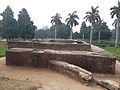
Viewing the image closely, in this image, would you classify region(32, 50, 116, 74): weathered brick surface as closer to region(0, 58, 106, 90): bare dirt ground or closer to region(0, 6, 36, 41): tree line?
region(0, 58, 106, 90): bare dirt ground

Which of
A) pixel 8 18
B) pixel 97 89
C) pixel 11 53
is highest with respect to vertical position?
pixel 8 18

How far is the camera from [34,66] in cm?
1257

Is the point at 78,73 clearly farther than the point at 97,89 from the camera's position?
Yes

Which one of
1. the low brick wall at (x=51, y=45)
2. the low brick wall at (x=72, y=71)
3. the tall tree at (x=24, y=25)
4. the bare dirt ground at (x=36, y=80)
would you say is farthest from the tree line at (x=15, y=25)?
the low brick wall at (x=72, y=71)

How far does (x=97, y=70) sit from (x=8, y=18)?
32.6m

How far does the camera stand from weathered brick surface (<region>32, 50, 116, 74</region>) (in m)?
11.8

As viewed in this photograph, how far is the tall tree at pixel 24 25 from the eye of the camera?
42.5 m

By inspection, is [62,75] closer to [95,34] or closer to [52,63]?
[52,63]

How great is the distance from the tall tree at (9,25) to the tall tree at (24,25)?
91 cm

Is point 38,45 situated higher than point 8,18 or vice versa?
point 8,18

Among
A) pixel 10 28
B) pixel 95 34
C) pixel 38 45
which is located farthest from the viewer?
pixel 95 34

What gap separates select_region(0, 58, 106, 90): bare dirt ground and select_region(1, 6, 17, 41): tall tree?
30187 mm

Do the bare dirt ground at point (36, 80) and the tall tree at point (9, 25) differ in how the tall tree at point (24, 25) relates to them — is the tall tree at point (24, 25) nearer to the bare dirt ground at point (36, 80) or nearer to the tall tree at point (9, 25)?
the tall tree at point (9, 25)

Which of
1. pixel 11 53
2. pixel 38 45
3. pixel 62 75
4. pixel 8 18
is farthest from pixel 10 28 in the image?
pixel 62 75
